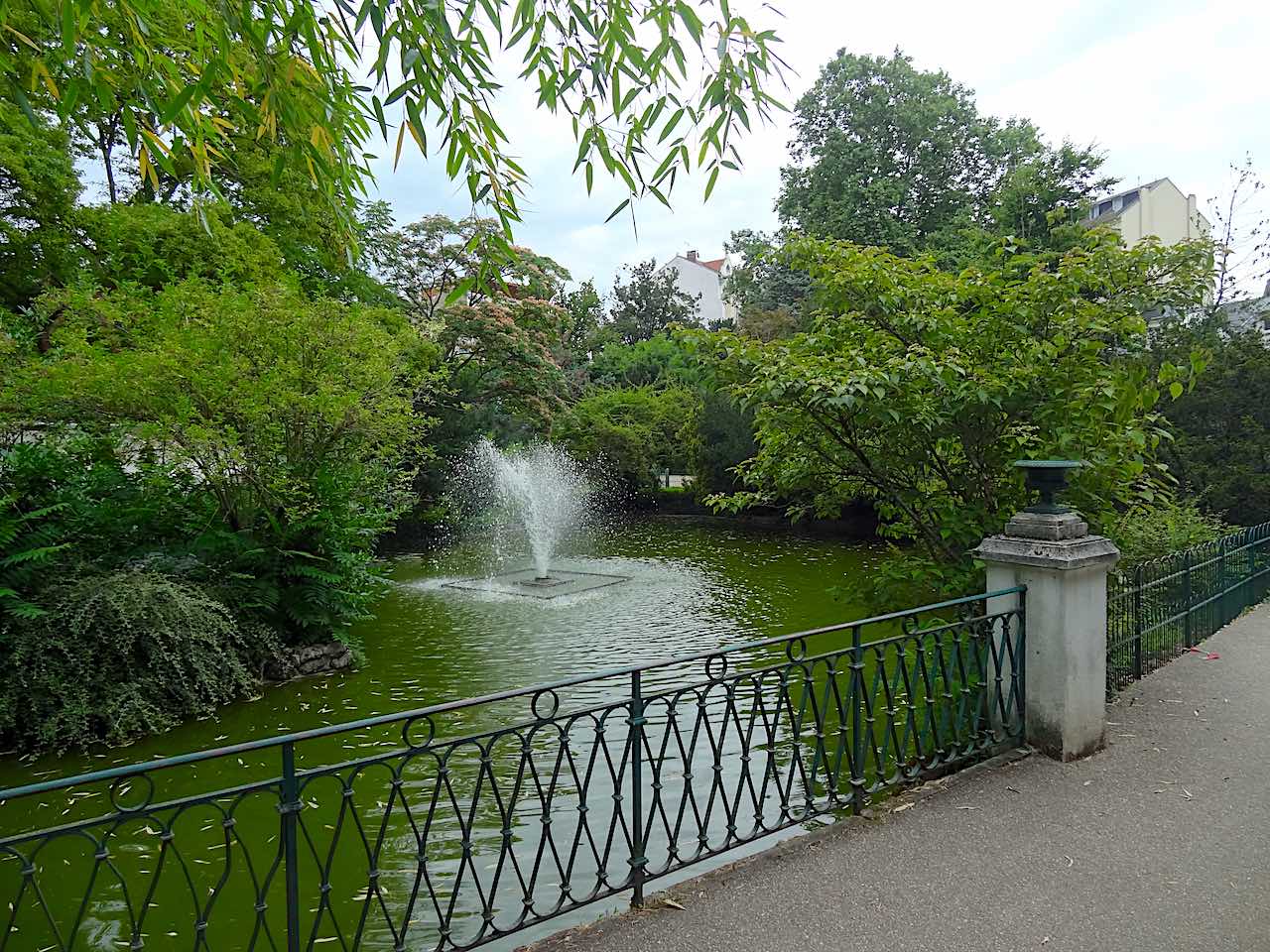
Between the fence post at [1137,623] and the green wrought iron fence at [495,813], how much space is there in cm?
161

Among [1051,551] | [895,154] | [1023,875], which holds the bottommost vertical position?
[1023,875]

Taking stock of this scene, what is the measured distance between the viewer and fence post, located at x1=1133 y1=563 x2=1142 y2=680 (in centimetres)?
597

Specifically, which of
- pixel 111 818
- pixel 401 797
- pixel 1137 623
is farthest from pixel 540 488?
pixel 111 818

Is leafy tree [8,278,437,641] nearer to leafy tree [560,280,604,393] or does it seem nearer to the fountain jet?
the fountain jet

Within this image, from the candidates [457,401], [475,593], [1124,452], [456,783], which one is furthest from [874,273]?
[457,401]

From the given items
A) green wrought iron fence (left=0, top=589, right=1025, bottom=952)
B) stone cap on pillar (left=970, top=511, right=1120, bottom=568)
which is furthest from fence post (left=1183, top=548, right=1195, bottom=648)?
stone cap on pillar (left=970, top=511, right=1120, bottom=568)

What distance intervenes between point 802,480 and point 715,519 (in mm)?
19482

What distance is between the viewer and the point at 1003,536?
15.6 ft

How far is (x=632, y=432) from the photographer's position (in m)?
26.1

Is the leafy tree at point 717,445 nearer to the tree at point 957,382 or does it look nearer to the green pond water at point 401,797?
the green pond water at point 401,797

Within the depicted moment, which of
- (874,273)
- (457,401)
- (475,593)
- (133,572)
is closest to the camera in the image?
(874,273)

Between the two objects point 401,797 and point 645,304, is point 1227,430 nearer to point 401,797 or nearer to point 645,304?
point 401,797

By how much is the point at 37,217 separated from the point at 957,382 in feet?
49.3

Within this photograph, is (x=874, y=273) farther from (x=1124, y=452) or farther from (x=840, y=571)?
(x=840, y=571)
